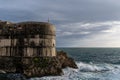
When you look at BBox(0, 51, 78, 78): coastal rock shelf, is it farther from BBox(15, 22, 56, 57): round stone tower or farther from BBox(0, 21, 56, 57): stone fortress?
BBox(15, 22, 56, 57): round stone tower

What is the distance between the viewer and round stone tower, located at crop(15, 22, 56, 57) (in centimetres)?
3062

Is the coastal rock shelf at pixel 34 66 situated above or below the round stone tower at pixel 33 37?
below

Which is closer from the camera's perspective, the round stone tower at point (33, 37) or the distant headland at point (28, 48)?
the distant headland at point (28, 48)

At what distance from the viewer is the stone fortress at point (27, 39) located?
30656mm

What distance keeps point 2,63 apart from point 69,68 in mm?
10250

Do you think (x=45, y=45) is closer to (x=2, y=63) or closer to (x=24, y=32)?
(x=24, y=32)

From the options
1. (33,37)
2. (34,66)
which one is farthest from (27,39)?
(34,66)

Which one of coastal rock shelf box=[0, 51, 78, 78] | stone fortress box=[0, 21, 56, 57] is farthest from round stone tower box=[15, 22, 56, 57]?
coastal rock shelf box=[0, 51, 78, 78]

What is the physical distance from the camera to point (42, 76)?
29406mm

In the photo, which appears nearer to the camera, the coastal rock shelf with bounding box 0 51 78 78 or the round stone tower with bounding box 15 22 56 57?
the coastal rock shelf with bounding box 0 51 78 78

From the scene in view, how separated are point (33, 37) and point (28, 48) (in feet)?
4.74

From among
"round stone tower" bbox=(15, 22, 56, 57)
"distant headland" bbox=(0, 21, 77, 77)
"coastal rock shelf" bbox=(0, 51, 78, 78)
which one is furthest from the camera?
"round stone tower" bbox=(15, 22, 56, 57)

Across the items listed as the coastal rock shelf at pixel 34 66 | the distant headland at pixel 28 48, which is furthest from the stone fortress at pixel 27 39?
the coastal rock shelf at pixel 34 66

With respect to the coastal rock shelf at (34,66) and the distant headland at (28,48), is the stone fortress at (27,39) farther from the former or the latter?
the coastal rock shelf at (34,66)
